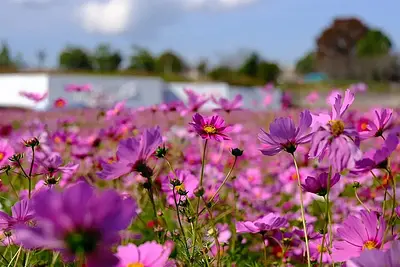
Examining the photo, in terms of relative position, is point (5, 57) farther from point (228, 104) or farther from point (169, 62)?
point (228, 104)

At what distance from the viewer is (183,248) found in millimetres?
910

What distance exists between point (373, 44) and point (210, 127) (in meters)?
42.8

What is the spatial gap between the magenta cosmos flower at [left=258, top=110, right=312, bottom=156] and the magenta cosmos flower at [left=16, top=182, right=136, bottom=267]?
387 mm

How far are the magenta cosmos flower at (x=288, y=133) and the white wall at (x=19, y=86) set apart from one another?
755 inches

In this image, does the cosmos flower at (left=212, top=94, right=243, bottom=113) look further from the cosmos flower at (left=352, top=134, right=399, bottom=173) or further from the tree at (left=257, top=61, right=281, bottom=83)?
the tree at (left=257, top=61, right=281, bottom=83)

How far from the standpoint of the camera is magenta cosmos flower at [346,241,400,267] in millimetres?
527

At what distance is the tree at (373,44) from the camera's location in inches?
1596

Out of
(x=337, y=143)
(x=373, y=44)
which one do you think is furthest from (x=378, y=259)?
(x=373, y=44)

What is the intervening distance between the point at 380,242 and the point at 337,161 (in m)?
0.12

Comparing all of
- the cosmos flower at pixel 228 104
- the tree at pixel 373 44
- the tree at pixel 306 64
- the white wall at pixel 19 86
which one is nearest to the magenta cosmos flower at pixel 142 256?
the cosmos flower at pixel 228 104

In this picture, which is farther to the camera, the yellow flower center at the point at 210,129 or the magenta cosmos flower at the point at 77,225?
the yellow flower center at the point at 210,129

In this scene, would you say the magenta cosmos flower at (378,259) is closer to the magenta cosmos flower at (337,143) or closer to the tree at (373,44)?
the magenta cosmos flower at (337,143)

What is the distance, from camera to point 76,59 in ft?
118

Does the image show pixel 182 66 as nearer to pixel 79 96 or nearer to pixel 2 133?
pixel 79 96
